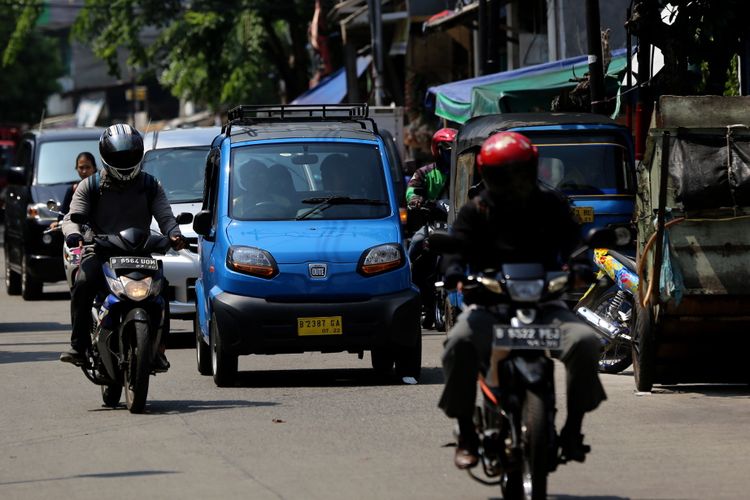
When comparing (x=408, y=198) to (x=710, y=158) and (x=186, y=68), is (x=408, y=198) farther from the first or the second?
(x=186, y=68)

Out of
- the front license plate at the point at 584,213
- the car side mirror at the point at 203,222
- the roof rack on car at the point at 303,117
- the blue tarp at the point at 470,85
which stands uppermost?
the blue tarp at the point at 470,85

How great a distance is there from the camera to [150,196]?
1075cm

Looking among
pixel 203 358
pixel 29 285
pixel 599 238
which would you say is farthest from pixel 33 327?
pixel 599 238

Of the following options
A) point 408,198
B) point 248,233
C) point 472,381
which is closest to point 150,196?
point 248,233

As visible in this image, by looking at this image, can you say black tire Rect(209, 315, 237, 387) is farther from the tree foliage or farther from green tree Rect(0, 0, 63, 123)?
green tree Rect(0, 0, 63, 123)

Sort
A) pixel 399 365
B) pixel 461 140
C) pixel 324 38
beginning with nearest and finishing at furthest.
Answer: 1. pixel 399 365
2. pixel 461 140
3. pixel 324 38

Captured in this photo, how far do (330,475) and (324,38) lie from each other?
3024cm

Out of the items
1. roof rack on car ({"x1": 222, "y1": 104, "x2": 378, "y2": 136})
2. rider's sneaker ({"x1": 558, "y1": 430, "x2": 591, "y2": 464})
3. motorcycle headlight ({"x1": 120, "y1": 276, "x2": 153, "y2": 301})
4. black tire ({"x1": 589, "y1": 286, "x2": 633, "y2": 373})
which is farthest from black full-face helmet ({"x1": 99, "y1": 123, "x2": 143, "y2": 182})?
rider's sneaker ({"x1": 558, "y1": 430, "x2": 591, "y2": 464})

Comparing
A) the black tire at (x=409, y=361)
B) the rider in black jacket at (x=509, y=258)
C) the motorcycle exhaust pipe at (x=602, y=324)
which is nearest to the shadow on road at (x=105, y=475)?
the rider in black jacket at (x=509, y=258)

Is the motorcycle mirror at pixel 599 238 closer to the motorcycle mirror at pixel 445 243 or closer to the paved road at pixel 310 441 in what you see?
the motorcycle mirror at pixel 445 243

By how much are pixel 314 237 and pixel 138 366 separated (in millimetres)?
2296

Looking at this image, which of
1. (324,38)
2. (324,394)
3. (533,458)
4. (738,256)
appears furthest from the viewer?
(324,38)

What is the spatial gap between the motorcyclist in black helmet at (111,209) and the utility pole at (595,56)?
730cm

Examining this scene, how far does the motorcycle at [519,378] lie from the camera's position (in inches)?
253
